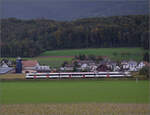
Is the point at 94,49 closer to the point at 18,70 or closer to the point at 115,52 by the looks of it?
the point at 115,52

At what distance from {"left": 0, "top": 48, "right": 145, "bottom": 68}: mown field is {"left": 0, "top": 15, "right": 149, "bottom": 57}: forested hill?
1.22 ft

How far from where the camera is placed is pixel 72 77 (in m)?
16.0

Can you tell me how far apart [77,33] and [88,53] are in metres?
1.84

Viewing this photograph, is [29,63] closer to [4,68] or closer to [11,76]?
[11,76]
